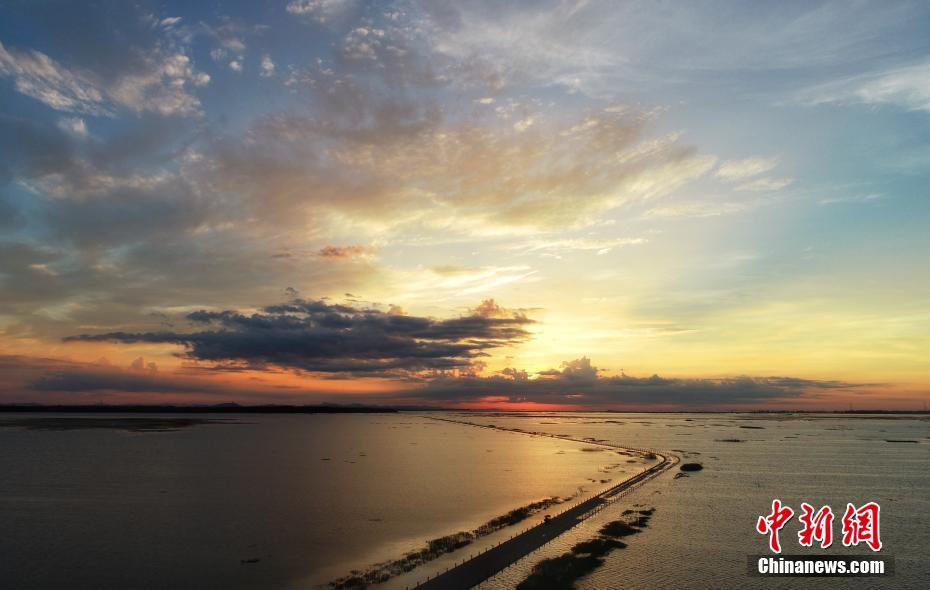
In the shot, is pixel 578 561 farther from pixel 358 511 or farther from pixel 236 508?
pixel 236 508

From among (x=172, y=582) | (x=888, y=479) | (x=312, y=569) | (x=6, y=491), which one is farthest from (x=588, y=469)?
(x=6, y=491)

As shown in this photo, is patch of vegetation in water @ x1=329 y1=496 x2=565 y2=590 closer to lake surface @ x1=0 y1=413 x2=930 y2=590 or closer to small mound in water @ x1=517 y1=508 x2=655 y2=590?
lake surface @ x1=0 y1=413 x2=930 y2=590

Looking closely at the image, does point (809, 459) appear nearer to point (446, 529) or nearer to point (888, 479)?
point (888, 479)

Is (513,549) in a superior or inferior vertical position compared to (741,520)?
superior
